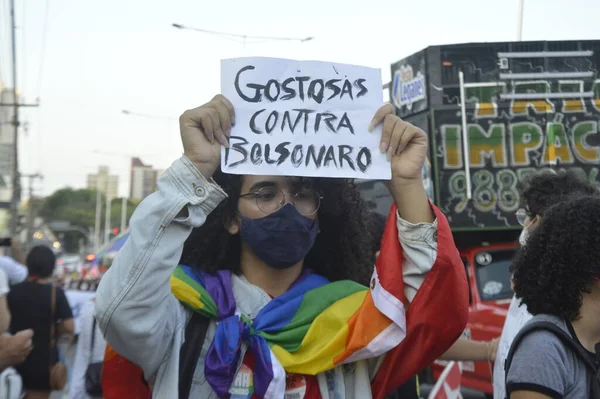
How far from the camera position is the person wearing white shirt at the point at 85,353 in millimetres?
4973

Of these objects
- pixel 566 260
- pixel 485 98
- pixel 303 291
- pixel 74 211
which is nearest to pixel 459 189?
pixel 485 98

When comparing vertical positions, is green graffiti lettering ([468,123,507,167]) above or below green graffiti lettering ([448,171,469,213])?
above

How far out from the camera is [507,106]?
800 cm

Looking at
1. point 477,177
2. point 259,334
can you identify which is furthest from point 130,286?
point 477,177

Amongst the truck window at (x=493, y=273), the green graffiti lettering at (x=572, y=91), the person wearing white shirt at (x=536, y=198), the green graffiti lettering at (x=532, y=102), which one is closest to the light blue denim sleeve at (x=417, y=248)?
the person wearing white shirt at (x=536, y=198)

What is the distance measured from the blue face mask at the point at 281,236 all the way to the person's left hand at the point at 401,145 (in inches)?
13.3

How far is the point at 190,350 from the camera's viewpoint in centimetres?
224

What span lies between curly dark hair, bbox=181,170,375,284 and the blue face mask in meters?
0.15

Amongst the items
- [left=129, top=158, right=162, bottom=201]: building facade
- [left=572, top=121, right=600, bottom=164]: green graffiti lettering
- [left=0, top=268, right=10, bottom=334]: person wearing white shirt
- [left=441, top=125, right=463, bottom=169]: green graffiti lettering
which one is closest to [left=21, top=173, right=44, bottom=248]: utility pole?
[left=129, top=158, right=162, bottom=201]: building facade

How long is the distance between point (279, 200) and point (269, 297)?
32cm

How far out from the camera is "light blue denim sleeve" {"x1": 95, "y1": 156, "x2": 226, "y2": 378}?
80.8 inches

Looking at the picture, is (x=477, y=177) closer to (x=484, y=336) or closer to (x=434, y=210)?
(x=484, y=336)

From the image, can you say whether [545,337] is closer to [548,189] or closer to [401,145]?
[401,145]

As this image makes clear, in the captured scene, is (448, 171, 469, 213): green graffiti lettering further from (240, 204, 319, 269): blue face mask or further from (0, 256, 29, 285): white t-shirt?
(240, 204, 319, 269): blue face mask
